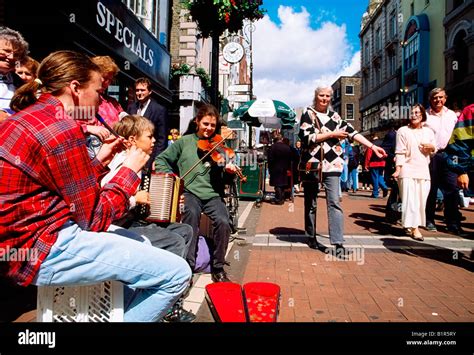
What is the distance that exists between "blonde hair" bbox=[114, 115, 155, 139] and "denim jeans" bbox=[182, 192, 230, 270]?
1.01 metres

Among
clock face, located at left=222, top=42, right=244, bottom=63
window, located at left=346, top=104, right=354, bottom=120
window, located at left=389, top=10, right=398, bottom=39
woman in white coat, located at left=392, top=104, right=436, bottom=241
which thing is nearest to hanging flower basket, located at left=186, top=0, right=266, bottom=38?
woman in white coat, located at left=392, top=104, right=436, bottom=241

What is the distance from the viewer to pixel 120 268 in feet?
5.41

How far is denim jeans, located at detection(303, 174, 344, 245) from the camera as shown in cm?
436

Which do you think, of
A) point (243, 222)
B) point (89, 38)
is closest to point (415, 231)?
point (243, 222)

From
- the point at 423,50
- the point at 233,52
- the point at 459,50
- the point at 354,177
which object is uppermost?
the point at 423,50

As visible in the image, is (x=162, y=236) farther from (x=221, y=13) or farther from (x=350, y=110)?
(x=350, y=110)

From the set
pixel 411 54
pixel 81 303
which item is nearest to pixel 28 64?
pixel 81 303

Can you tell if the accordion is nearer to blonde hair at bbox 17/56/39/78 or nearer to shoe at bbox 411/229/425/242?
blonde hair at bbox 17/56/39/78

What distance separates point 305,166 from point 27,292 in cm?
332

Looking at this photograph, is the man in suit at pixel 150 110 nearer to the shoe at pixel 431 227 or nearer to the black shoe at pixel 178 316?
the black shoe at pixel 178 316

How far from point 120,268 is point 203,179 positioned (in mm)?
2124

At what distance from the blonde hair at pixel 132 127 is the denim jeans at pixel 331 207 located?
2538 mm

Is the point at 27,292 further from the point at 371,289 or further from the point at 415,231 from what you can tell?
the point at 415,231

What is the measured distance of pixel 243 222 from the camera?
6797 mm
